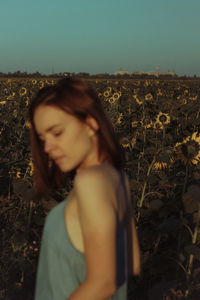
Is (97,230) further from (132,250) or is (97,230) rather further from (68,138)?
(132,250)

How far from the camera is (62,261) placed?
1.13 m

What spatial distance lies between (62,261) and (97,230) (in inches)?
10.0

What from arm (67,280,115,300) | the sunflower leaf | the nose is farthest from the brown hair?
the sunflower leaf

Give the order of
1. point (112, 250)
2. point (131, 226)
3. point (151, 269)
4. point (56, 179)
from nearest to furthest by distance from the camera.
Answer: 1. point (112, 250)
2. point (131, 226)
3. point (56, 179)
4. point (151, 269)

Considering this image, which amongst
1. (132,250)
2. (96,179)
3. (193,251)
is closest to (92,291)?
(96,179)

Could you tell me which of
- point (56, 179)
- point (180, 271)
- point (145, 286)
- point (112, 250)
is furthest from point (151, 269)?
point (112, 250)

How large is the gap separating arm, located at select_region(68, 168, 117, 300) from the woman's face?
6.4 inches

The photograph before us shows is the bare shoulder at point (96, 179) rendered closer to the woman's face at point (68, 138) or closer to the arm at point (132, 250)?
the woman's face at point (68, 138)

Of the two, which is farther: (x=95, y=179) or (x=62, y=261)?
(x=62, y=261)

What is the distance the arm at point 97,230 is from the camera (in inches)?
36.6

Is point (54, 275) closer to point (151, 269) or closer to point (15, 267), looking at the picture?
point (151, 269)

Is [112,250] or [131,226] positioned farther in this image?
[131,226]

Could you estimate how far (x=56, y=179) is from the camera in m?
1.52

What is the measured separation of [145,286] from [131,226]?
211 cm
